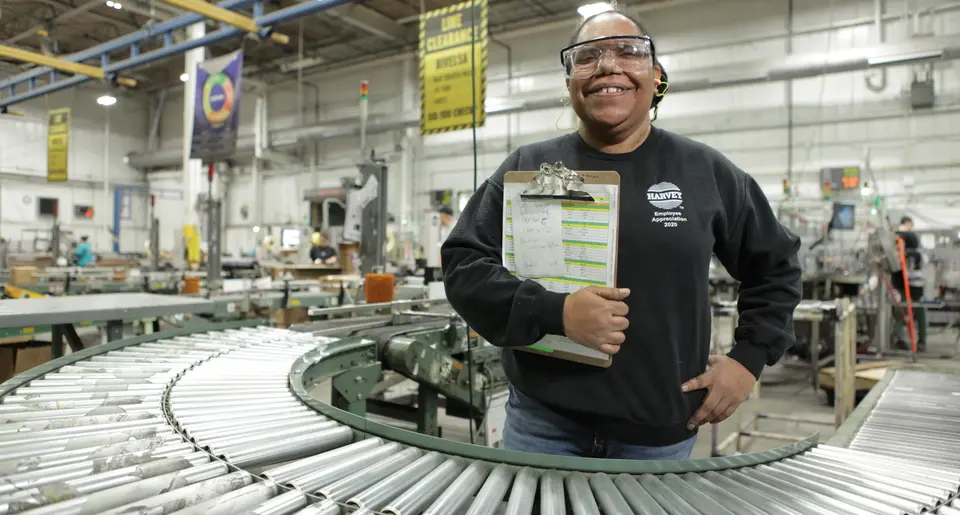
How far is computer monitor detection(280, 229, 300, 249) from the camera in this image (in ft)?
39.3

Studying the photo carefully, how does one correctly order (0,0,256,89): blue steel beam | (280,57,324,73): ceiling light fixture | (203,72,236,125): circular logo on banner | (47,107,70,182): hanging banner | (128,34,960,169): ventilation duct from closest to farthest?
(0,0,256,89): blue steel beam, (203,72,236,125): circular logo on banner, (128,34,960,169): ventilation duct, (47,107,70,182): hanging banner, (280,57,324,73): ceiling light fixture

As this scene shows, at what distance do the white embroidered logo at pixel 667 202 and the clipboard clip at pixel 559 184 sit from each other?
0.13 meters

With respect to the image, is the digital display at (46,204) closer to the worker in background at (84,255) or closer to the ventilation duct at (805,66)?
the worker in background at (84,255)

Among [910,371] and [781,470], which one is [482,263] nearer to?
[781,470]

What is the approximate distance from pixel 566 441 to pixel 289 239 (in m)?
11.7

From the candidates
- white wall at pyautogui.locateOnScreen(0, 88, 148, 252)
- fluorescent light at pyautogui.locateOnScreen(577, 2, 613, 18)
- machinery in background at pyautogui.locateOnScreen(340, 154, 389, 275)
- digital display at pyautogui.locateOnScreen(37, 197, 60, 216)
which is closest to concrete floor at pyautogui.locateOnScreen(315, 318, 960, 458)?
machinery in background at pyautogui.locateOnScreen(340, 154, 389, 275)

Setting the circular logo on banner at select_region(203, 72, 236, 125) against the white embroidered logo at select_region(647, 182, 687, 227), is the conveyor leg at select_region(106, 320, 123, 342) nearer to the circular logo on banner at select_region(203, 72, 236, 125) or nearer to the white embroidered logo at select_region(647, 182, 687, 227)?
the white embroidered logo at select_region(647, 182, 687, 227)

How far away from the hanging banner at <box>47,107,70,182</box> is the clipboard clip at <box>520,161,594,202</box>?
10.1m

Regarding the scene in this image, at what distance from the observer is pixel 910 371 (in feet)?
7.34

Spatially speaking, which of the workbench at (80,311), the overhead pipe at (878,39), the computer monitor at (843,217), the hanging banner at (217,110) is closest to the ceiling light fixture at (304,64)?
the hanging banner at (217,110)

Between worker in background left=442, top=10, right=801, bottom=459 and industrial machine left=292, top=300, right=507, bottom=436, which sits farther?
industrial machine left=292, top=300, right=507, bottom=436

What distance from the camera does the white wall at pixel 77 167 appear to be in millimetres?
15336

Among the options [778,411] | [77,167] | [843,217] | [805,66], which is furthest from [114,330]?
[77,167]

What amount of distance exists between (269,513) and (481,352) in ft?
7.20
